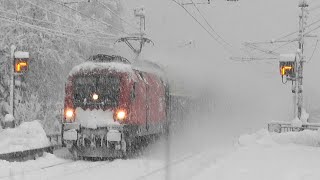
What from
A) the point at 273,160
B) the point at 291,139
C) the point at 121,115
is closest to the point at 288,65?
the point at 291,139

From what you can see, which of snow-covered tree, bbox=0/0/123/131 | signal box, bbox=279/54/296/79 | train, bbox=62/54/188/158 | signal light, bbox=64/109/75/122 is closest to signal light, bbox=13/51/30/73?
train, bbox=62/54/188/158

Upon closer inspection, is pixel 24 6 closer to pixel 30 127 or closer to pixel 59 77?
pixel 59 77

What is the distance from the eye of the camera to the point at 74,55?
37.6 m

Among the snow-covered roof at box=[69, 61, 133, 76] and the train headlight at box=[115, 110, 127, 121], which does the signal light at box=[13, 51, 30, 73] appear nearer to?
the snow-covered roof at box=[69, 61, 133, 76]

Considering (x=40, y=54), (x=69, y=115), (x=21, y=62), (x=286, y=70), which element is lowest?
(x=69, y=115)

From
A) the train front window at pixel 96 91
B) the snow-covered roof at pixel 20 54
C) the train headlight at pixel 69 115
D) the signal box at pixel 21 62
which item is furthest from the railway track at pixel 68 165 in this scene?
the snow-covered roof at pixel 20 54

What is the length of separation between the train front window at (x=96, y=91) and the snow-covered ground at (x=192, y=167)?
5.72 feet

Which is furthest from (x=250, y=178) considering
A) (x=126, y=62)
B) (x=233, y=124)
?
(x=233, y=124)

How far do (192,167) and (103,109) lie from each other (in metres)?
3.12

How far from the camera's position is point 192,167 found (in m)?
16.0

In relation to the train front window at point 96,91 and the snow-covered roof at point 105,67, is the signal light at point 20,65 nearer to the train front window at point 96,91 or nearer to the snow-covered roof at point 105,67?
the snow-covered roof at point 105,67

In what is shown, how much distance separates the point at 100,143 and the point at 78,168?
1.75m

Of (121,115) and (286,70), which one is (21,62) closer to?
(121,115)

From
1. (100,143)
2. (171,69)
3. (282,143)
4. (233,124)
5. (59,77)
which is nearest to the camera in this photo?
(100,143)
